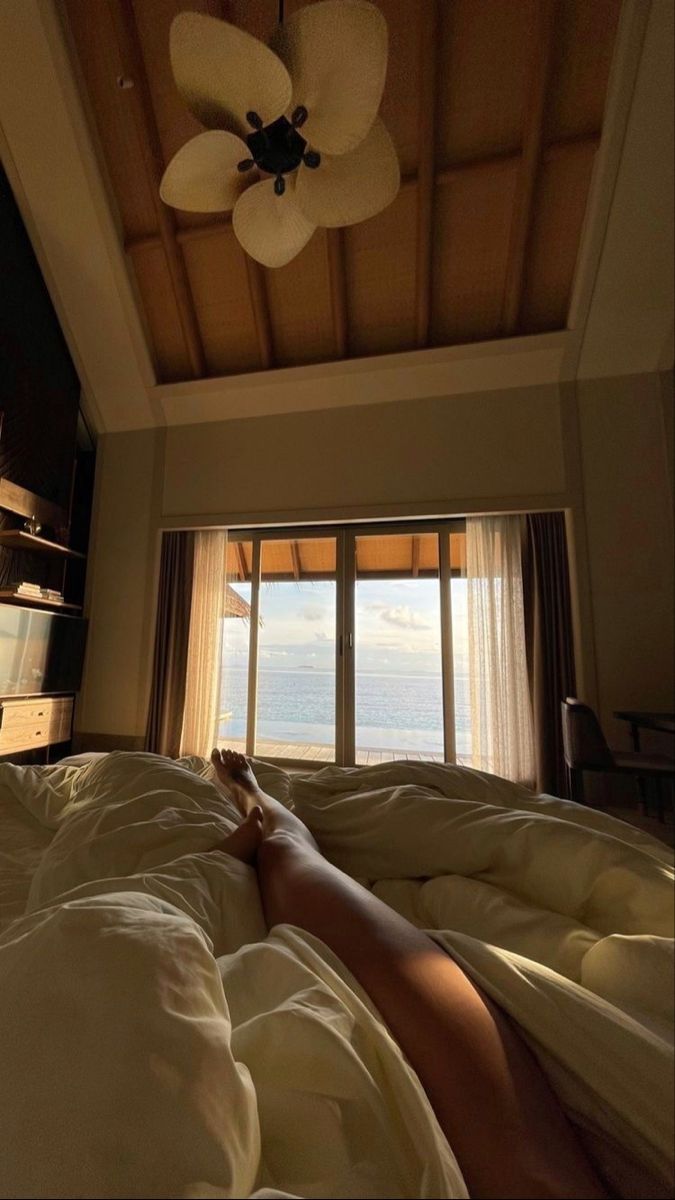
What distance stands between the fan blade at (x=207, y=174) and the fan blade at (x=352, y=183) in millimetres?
246

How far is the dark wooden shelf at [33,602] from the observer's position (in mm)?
2961

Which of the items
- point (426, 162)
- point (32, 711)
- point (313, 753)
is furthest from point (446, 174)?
point (32, 711)

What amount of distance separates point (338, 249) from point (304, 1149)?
3800 millimetres

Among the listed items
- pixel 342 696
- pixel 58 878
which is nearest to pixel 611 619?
pixel 342 696

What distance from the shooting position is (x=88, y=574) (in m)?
3.80

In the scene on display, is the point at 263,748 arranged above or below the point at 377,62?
below

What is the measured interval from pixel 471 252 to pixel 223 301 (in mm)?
1723

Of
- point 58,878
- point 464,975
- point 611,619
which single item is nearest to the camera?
point 464,975

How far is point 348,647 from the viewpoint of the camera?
3582 millimetres

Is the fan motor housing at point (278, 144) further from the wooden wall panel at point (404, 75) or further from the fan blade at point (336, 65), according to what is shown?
the wooden wall panel at point (404, 75)

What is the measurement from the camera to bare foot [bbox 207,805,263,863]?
38.4 inches

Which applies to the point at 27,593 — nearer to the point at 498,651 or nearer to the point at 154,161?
the point at 154,161

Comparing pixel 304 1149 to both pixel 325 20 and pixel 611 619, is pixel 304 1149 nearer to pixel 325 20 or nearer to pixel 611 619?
pixel 325 20

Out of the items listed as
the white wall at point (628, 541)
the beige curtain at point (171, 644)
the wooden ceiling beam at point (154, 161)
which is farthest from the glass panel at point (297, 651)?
the white wall at point (628, 541)
